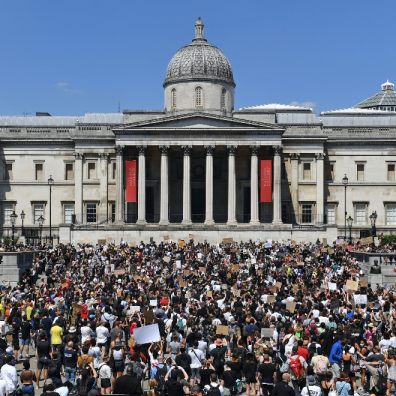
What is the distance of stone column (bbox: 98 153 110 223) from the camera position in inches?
3105

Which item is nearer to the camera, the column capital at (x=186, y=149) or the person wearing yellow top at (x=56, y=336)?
the person wearing yellow top at (x=56, y=336)

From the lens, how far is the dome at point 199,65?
8025 centimetres

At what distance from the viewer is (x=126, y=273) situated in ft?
150

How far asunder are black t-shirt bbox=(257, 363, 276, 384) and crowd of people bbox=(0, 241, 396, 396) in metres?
0.03

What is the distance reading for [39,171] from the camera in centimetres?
→ 8188

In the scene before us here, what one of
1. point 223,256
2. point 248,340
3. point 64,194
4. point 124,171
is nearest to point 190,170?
point 124,171

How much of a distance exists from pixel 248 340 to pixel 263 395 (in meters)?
4.45

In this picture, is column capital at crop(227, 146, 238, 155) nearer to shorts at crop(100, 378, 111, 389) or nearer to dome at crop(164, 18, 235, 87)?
dome at crop(164, 18, 235, 87)

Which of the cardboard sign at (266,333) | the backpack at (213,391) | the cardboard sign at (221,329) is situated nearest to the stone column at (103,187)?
the cardboard sign at (266,333)

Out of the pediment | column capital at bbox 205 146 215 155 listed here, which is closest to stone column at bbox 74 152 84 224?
the pediment

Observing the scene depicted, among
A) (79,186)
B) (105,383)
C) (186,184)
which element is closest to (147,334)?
(105,383)

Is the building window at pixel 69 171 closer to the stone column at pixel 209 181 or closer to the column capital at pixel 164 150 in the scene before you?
the column capital at pixel 164 150

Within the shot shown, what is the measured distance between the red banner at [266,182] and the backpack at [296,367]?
53.2 meters

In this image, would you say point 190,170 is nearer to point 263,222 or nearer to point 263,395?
point 263,222
